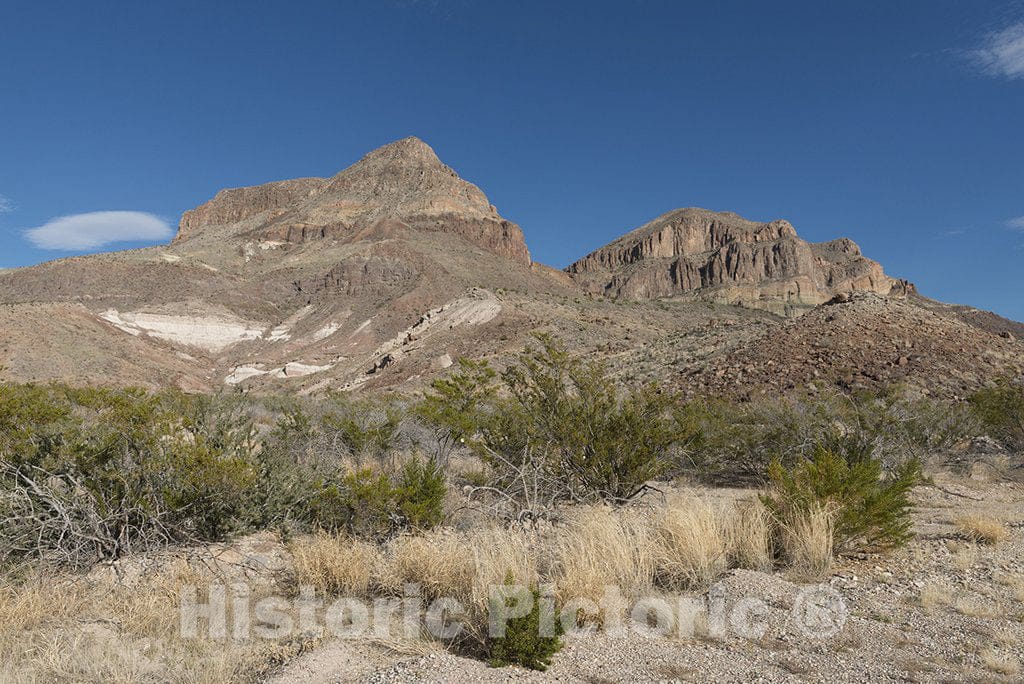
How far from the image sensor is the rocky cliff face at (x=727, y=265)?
11806cm

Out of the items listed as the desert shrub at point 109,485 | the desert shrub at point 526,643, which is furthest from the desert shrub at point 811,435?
the desert shrub at point 109,485

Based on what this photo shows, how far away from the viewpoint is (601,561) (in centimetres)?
443

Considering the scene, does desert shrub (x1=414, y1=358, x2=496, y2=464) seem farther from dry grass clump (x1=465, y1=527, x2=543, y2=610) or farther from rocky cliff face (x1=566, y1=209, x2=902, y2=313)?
rocky cliff face (x1=566, y1=209, x2=902, y2=313)

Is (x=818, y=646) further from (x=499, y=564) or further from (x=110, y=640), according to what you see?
(x=110, y=640)

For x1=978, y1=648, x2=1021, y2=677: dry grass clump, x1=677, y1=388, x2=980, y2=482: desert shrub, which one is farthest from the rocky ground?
x1=677, y1=388, x2=980, y2=482: desert shrub

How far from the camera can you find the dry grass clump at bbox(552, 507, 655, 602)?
4.06 metres

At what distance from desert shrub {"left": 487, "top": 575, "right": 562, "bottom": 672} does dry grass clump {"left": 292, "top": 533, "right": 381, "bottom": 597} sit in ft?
4.98

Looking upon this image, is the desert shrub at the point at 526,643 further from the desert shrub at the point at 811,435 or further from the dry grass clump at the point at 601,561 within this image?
the desert shrub at the point at 811,435

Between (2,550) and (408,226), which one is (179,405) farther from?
(408,226)

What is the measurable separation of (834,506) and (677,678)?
2.82 m

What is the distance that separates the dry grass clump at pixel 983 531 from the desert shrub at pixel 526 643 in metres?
4.57

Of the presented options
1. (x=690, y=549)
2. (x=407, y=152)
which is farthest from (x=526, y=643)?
(x=407, y=152)

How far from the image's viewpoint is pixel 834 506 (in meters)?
5.11

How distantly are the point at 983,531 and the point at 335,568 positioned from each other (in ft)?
19.5
